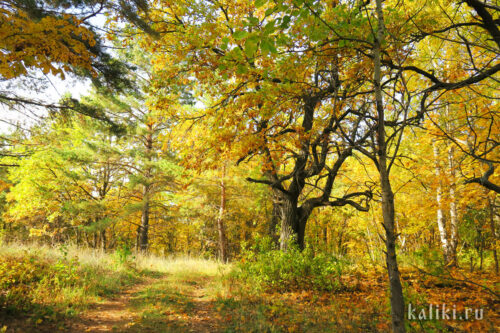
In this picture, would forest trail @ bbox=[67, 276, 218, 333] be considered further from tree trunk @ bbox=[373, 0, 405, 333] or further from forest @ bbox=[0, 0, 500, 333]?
tree trunk @ bbox=[373, 0, 405, 333]

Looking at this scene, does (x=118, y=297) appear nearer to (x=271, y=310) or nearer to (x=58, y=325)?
(x=58, y=325)

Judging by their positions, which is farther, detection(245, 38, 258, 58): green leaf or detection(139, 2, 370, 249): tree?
detection(139, 2, 370, 249): tree

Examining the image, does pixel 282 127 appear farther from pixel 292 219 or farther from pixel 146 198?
pixel 146 198

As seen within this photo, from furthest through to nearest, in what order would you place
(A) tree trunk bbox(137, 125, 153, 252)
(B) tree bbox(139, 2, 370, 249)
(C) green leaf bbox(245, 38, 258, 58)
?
(A) tree trunk bbox(137, 125, 153, 252), (B) tree bbox(139, 2, 370, 249), (C) green leaf bbox(245, 38, 258, 58)

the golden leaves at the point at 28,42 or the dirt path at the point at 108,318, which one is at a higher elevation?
the golden leaves at the point at 28,42

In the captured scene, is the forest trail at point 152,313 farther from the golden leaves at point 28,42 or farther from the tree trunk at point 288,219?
the golden leaves at point 28,42

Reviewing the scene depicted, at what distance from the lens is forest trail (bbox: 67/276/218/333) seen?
4.05 metres

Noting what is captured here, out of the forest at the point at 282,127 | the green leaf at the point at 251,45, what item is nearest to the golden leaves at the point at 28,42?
the forest at the point at 282,127

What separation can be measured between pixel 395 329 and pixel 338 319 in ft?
9.45

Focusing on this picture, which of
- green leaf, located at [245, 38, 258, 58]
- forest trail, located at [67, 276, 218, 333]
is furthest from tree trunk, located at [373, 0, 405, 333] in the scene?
forest trail, located at [67, 276, 218, 333]

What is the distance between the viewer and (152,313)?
4.71 metres

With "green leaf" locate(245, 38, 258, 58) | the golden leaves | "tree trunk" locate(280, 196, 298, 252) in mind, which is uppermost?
the golden leaves

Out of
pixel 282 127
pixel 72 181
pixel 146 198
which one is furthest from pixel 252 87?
pixel 72 181

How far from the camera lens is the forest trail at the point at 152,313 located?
13.3 feet
